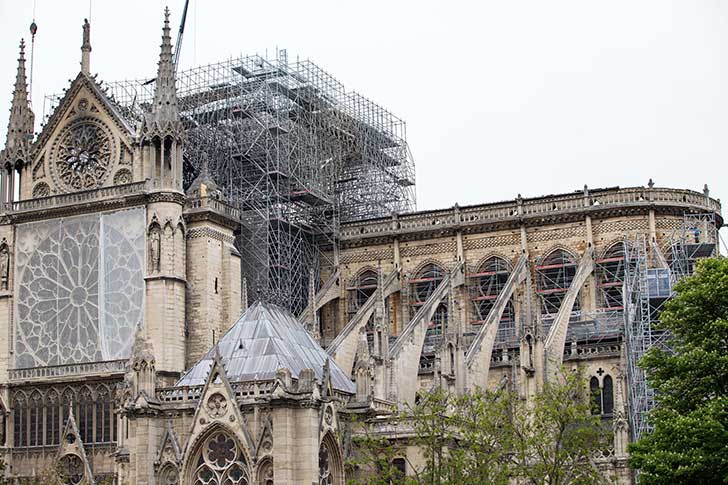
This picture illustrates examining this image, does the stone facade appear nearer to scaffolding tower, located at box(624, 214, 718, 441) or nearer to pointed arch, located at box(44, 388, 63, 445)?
pointed arch, located at box(44, 388, 63, 445)

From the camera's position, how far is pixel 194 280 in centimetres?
5378

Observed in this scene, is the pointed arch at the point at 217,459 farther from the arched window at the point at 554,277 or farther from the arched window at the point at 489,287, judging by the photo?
the arched window at the point at 554,277

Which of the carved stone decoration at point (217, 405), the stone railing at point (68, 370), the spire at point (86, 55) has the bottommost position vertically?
the carved stone decoration at point (217, 405)

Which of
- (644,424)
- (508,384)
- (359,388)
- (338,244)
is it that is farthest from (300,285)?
(359,388)

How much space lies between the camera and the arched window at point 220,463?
31422 mm

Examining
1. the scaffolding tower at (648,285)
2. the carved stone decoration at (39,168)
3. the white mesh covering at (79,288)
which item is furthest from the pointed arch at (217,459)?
the carved stone decoration at (39,168)

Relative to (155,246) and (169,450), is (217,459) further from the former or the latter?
(155,246)

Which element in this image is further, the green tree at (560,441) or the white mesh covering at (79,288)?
the white mesh covering at (79,288)

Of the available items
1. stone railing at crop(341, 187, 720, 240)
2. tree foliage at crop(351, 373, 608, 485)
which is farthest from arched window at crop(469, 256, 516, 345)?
tree foliage at crop(351, 373, 608, 485)

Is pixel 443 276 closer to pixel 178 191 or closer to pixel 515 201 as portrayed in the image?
pixel 515 201

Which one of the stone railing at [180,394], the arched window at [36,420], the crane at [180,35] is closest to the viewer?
the stone railing at [180,394]

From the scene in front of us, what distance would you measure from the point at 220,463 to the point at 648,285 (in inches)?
892

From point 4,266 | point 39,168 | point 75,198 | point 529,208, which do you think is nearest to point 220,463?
point 75,198

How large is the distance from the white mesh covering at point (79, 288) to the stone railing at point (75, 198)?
2.23ft
